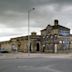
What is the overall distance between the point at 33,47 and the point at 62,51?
9.05 m

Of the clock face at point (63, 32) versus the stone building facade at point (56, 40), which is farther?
the clock face at point (63, 32)

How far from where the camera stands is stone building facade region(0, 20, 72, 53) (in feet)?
272

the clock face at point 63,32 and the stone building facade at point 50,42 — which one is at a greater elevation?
the clock face at point 63,32

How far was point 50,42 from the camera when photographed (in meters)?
83.8

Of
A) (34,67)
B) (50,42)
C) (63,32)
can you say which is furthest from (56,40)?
(34,67)

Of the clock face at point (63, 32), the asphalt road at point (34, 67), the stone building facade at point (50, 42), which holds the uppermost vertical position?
the clock face at point (63, 32)

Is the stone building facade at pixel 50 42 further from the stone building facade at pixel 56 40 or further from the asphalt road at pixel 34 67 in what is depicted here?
the asphalt road at pixel 34 67

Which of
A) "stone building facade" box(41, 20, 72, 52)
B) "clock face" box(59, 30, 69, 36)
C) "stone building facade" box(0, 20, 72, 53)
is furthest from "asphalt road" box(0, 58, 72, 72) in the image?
"clock face" box(59, 30, 69, 36)

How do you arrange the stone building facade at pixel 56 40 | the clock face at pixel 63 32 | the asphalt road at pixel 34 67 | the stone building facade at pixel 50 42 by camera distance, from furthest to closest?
the clock face at pixel 63 32 → the stone building facade at pixel 56 40 → the stone building facade at pixel 50 42 → the asphalt road at pixel 34 67

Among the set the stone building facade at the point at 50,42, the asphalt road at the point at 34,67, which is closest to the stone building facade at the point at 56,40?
the stone building facade at the point at 50,42

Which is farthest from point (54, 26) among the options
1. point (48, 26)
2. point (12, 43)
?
point (12, 43)

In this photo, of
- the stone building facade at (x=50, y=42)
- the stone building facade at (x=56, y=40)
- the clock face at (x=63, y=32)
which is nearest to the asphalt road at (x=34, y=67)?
the stone building facade at (x=50, y=42)

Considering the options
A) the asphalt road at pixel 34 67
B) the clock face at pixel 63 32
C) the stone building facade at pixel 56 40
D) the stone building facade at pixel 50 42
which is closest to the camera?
the asphalt road at pixel 34 67

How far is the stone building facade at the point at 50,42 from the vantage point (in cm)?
8294
